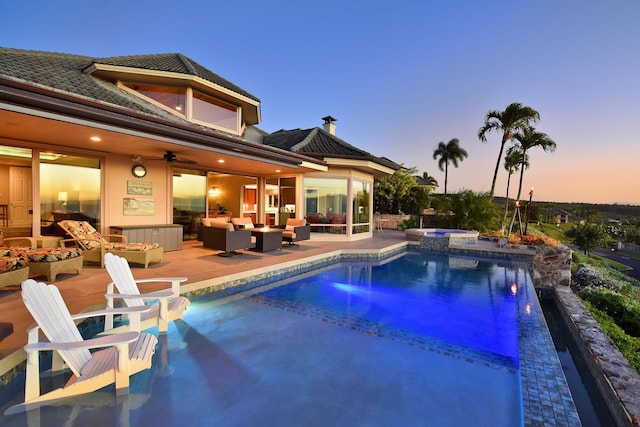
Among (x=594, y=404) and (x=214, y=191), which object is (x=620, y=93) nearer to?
(x=594, y=404)

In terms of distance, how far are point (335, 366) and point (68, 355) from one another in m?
2.45

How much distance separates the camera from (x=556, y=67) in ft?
39.7

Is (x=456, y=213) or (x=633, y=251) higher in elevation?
(x=456, y=213)

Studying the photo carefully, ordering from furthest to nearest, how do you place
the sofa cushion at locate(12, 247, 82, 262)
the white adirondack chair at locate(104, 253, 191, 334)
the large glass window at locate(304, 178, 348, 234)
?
1. the large glass window at locate(304, 178, 348, 234)
2. the sofa cushion at locate(12, 247, 82, 262)
3. the white adirondack chair at locate(104, 253, 191, 334)

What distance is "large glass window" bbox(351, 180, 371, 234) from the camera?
12.6m

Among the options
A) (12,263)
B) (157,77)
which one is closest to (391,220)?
(157,77)

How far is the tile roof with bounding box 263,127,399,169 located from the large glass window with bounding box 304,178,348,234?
1.26 m

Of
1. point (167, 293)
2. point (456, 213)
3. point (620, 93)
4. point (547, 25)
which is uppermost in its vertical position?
point (547, 25)

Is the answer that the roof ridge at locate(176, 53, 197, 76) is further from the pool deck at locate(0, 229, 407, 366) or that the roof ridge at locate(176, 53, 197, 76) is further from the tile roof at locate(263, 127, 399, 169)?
the pool deck at locate(0, 229, 407, 366)

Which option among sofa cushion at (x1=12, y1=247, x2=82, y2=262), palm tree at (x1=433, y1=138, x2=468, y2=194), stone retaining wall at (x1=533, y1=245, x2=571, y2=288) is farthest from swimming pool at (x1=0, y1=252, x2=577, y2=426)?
palm tree at (x1=433, y1=138, x2=468, y2=194)

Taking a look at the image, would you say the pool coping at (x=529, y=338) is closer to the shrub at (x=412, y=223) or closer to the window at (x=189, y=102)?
the window at (x=189, y=102)

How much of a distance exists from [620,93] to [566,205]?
49482 millimetres

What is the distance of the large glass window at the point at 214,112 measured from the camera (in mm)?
9750

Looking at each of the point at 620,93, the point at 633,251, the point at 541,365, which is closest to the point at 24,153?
the point at 541,365
